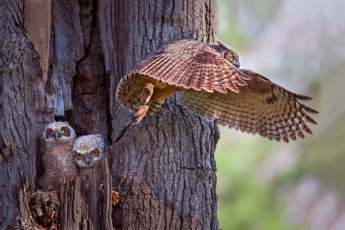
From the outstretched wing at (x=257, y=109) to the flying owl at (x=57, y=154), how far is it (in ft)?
3.28

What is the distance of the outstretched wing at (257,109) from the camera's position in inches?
153

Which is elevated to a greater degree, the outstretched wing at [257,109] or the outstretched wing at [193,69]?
the outstretched wing at [193,69]

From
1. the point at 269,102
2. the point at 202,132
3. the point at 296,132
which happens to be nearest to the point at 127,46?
the point at 202,132

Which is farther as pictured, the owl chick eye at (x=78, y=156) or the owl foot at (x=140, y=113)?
the owl chick eye at (x=78, y=156)

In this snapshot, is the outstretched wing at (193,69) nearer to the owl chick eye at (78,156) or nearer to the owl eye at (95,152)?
the owl eye at (95,152)

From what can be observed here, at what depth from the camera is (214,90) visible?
3842mm

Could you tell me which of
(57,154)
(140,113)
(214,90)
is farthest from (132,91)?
(57,154)

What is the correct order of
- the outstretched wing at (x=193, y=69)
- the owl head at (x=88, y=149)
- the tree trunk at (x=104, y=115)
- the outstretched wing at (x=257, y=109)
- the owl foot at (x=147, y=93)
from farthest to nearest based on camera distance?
the owl head at (x=88, y=149), the outstretched wing at (x=257, y=109), the tree trunk at (x=104, y=115), the owl foot at (x=147, y=93), the outstretched wing at (x=193, y=69)

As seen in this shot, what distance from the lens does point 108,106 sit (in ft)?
14.2

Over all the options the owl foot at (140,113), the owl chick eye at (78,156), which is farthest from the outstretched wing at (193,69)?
the owl chick eye at (78,156)

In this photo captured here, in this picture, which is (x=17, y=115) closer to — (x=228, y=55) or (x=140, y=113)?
(x=140, y=113)

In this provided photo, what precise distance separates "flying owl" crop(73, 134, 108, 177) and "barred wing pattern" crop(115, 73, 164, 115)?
627mm

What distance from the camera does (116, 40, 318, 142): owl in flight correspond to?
10.4ft

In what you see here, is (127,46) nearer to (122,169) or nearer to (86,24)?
(86,24)
